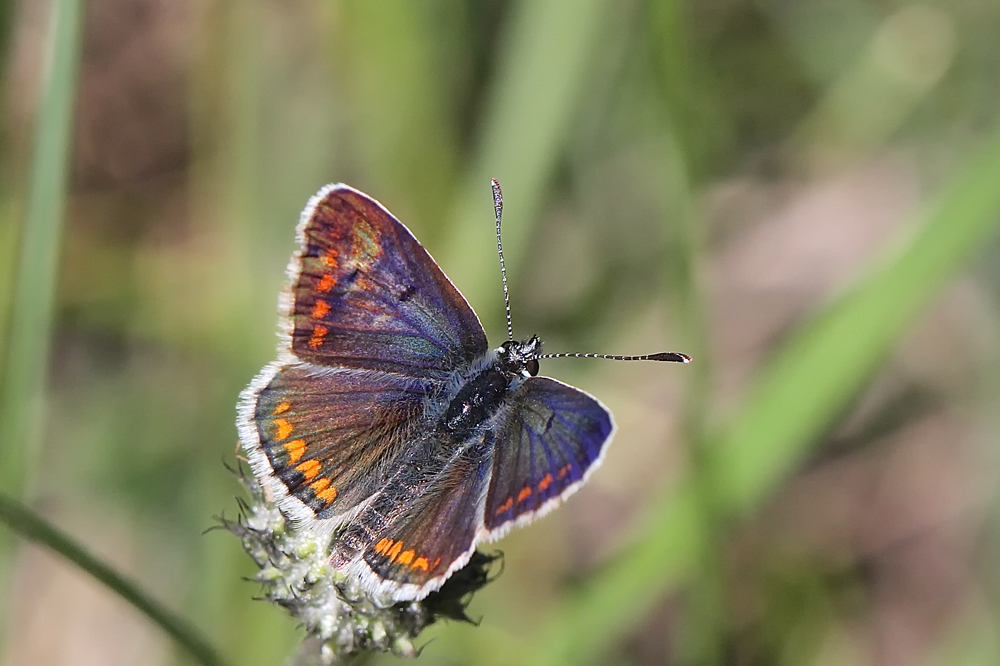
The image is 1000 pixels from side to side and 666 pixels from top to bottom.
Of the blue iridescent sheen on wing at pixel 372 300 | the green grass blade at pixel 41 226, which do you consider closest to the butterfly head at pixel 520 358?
the blue iridescent sheen on wing at pixel 372 300

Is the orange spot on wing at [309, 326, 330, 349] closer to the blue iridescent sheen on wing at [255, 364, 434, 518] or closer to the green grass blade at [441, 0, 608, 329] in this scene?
the blue iridescent sheen on wing at [255, 364, 434, 518]

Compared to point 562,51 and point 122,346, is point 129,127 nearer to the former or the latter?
point 122,346

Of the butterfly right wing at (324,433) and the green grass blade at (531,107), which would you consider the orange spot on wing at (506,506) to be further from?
the green grass blade at (531,107)

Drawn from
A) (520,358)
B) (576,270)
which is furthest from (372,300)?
(576,270)

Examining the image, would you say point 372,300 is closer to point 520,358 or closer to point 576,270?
point 520,358

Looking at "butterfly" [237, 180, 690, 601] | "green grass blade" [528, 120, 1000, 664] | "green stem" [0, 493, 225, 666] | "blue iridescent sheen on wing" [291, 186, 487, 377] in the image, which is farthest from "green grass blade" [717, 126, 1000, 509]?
"green stem" [0, 493, 225, 666]
